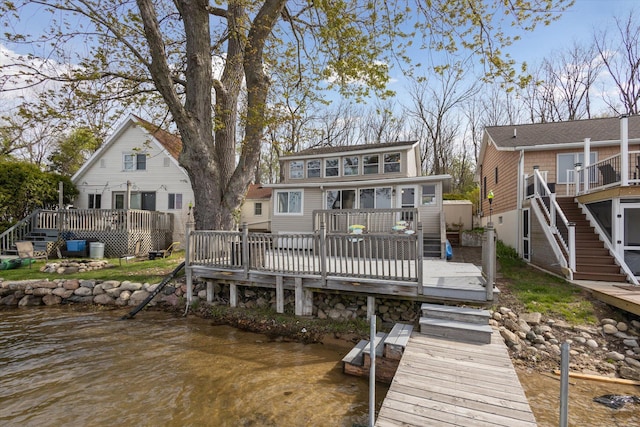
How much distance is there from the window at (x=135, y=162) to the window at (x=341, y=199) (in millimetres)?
10567

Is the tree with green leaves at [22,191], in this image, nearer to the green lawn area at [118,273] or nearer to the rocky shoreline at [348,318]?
the green lawn area at [118,273]

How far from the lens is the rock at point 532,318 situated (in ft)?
A: 18.7

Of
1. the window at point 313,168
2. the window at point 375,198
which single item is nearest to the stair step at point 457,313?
the window at point 375,198

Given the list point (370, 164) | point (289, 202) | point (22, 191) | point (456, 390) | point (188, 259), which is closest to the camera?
point (456, 390)

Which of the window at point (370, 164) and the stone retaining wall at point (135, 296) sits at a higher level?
the window at point (370, 164)

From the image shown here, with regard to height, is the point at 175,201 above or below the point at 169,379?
above

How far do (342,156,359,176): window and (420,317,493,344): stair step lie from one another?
36.8ft

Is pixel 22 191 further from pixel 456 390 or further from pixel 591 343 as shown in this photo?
pixel 591 343

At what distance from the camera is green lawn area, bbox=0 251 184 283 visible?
9.52 meters

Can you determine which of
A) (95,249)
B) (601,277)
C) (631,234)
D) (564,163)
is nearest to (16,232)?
(95,249)

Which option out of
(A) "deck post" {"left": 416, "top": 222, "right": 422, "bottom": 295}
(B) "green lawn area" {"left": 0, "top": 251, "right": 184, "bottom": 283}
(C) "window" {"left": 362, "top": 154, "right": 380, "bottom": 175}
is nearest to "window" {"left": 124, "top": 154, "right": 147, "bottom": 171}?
(B) "green lawn area" {"left": 0, "top": 251, "right": 184, "bottom": 283}

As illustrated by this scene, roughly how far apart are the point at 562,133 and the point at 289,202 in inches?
492

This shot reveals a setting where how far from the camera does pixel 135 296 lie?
862 centimetres

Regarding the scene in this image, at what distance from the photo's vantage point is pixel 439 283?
5727mm
